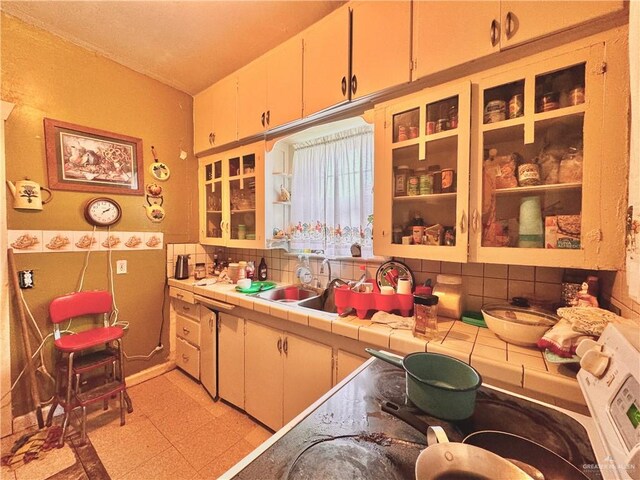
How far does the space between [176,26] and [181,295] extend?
1935 millimetres

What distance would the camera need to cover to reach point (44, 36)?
1694mm

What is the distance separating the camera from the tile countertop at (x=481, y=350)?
798 mm

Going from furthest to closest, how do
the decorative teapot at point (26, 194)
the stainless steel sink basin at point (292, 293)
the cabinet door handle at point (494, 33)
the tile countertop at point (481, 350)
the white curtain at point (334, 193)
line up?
the stainless steel sink basin at point (292, 293)
the white curtain at point (334, 193)
the decorative teapot at point (26, 194)
the cabinet door handle at point (494, 33)
the tile countertop at point (481, 350)

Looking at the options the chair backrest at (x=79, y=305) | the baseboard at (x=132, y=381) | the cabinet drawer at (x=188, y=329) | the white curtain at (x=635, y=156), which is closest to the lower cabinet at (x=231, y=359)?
the cabinet drawer at (x=188, y=329)

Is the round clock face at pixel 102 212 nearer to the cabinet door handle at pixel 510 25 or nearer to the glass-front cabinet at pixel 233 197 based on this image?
the glass-front cabinet at pixel 233 197

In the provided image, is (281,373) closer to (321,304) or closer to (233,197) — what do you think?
(321,304)

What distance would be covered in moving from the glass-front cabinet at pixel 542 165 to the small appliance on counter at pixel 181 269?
2.28 metres

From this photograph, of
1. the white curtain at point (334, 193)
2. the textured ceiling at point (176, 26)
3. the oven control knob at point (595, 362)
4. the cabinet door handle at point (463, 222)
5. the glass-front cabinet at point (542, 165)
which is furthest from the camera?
the white curtain at point (334, 193)

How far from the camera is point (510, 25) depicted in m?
0.99

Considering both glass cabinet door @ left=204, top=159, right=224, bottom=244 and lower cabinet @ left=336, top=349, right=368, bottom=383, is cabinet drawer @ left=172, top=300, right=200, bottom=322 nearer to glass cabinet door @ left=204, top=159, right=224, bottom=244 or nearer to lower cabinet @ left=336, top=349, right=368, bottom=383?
glass cabinet door @ left=204, top=159, right=224, bottom=244

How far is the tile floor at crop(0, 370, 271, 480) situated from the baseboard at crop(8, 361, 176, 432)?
6 centimetres

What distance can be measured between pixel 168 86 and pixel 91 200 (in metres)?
1.20

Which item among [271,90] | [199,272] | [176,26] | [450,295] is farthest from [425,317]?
[176,26]

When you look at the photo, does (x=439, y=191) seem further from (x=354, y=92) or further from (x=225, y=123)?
(x=225, y=123)
